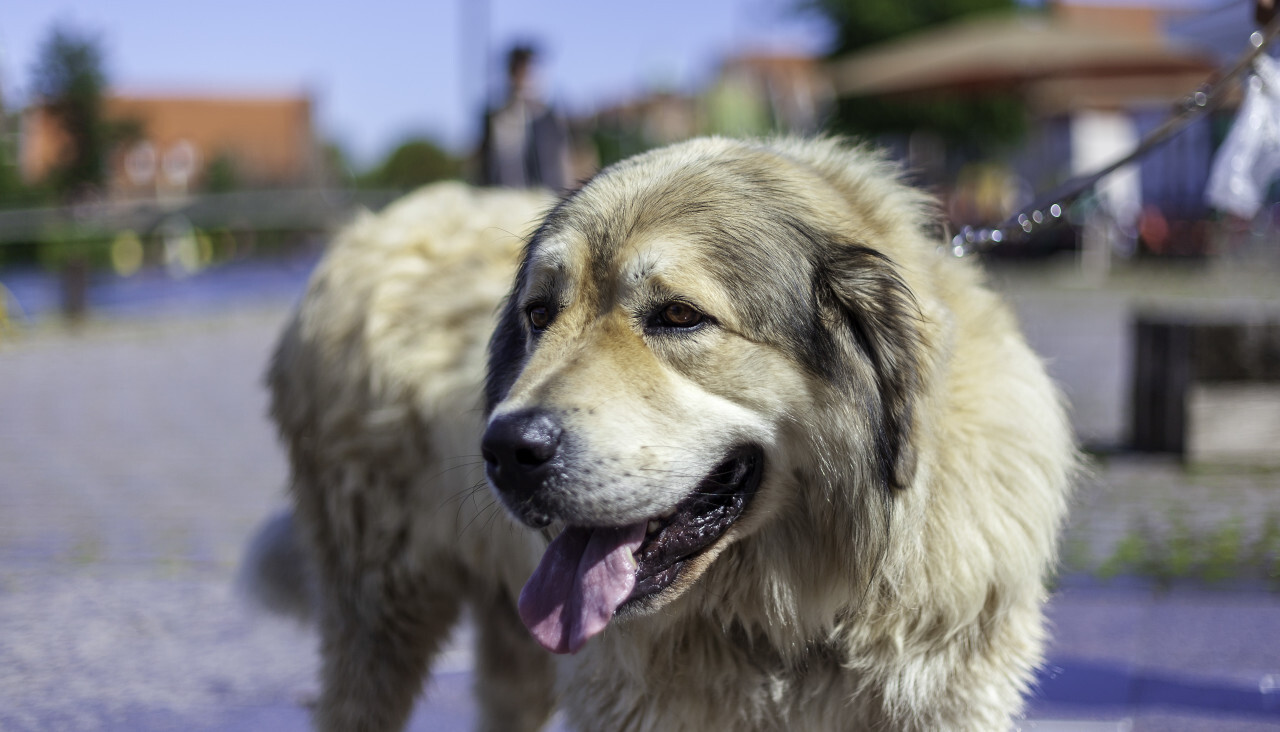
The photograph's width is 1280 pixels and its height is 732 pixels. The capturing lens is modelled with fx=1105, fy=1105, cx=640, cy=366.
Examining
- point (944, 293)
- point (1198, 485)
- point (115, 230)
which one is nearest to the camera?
point (944, 293)

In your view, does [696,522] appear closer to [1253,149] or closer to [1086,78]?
[1253,149]

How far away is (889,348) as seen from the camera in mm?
2326

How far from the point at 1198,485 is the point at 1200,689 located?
3.01 metres

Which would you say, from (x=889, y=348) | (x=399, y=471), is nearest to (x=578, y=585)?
(x=889, y=348)

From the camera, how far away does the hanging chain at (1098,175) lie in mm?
3273

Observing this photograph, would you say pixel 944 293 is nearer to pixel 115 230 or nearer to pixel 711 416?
pixel 711 416

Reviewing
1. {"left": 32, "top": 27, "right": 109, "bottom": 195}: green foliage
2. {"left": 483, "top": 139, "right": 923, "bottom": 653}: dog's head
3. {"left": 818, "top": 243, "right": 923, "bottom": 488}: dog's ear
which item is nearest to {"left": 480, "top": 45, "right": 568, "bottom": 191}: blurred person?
{"left": 483, "top": 139, "right": 923, "bottom": 653}: dog's head

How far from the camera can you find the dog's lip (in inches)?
90.0

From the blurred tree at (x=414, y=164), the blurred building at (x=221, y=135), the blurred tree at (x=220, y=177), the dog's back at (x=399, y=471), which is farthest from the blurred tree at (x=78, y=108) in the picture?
the blurred tree at (x=414, y=164)

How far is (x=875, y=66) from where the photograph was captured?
74.0 ft

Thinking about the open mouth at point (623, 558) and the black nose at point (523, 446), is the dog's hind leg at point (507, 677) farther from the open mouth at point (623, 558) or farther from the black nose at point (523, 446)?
the black nose at point (523, 446)

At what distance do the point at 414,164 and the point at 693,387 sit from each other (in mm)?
70667

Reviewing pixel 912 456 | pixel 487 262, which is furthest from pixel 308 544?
pixel 912 456

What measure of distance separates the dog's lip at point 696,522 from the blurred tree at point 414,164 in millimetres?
60688
